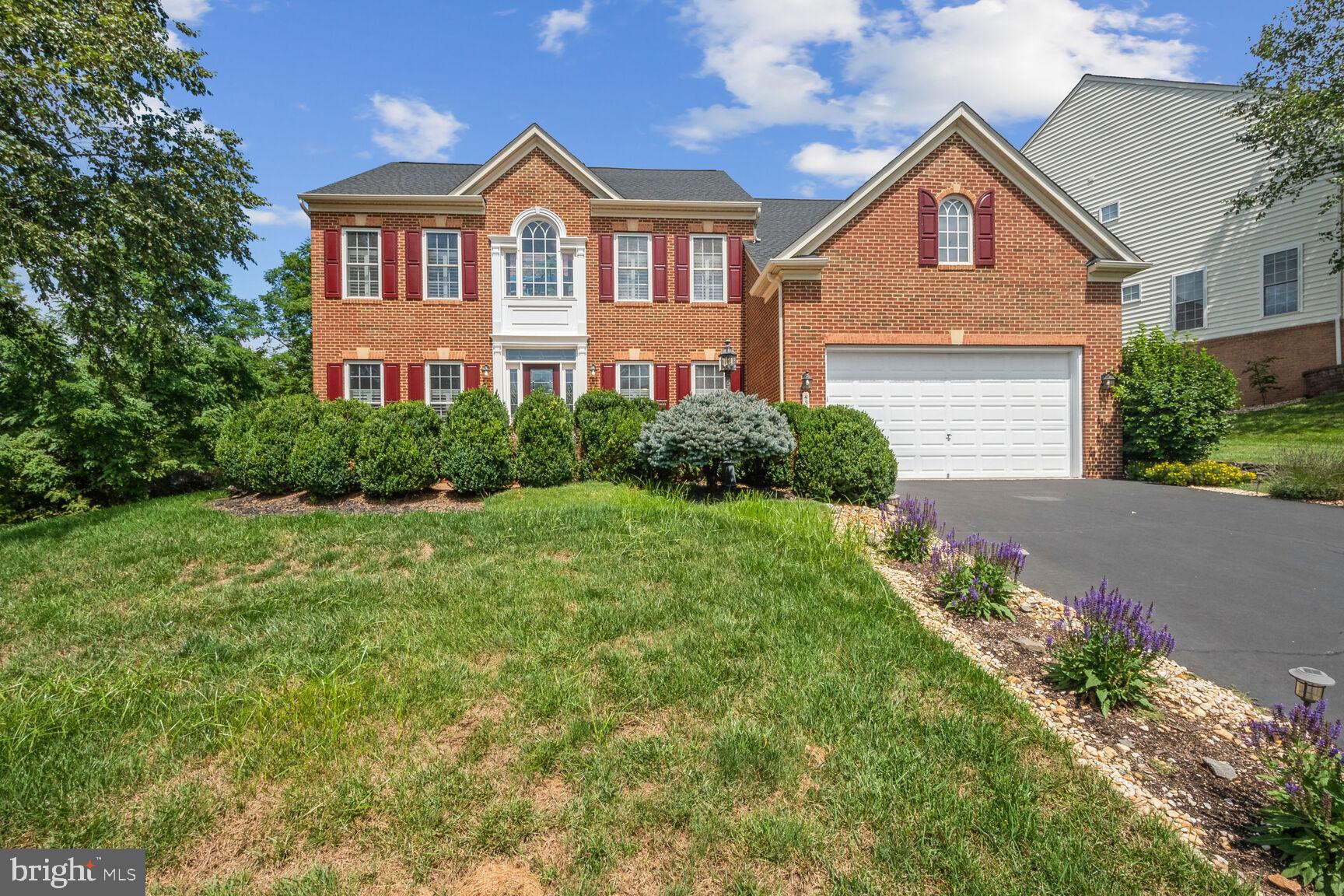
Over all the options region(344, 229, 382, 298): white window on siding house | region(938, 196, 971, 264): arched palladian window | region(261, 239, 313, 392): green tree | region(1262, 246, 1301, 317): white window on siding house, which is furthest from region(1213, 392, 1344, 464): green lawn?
region(261, 239, 313, 392): green tree

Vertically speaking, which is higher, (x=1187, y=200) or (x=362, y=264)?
(x=1187, y=200)

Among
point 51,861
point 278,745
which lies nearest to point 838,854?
point 278,745

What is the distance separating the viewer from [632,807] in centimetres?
251

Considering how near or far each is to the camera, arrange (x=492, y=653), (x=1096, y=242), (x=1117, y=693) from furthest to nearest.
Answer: (x=1096, y=242)
(x=492, y=653)
(x=1117, y=693)

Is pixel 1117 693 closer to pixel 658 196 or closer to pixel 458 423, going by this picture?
pixel 458 423

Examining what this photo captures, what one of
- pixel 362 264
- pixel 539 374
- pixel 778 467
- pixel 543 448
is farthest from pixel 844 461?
pixel 362 264

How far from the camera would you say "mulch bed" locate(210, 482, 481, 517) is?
8430mm

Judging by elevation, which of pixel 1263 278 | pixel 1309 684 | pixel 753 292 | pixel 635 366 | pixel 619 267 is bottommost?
pixel 1309 684

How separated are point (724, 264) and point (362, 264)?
378 inches

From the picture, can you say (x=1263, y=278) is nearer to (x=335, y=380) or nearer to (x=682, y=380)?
(x=682, y=380)

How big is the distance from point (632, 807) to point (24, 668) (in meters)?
4.14

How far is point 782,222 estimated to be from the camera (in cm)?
1795

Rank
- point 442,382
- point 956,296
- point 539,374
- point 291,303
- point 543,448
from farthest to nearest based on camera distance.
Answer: point 291,303 → point 539,374 → point 442,382 → point 956,296 → point 543,448

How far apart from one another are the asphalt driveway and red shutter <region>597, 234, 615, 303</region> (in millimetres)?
9662
